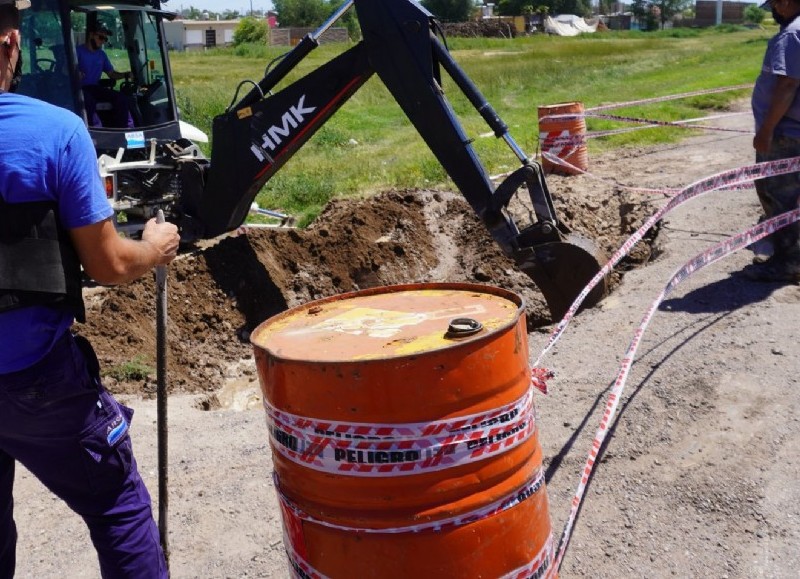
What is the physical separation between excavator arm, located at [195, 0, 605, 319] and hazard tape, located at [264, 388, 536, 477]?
3675 millimetres

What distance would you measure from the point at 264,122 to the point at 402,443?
18.4ft

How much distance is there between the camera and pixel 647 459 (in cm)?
461

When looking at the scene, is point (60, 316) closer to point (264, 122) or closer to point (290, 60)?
point (290, 60)

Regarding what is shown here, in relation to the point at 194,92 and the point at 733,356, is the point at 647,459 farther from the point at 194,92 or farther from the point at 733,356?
the point at 194,92

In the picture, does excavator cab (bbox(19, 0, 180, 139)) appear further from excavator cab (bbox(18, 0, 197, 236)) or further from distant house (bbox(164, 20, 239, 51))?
distant house (bbox(164, 20, 239, 51))

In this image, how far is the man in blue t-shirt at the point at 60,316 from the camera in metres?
2.85

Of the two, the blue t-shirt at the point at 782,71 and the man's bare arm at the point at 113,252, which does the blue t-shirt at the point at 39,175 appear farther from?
the blue t-shirt at the point at 782,71

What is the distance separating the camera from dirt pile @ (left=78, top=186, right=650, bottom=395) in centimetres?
779

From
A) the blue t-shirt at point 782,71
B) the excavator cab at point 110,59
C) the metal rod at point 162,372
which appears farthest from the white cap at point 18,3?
the excavator cab at point 110,59

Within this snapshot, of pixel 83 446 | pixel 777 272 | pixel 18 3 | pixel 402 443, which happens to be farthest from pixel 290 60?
pixel 402 443

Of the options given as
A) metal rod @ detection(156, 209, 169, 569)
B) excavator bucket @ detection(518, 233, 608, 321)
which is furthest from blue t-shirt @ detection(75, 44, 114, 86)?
metal rod @ detection(156, 209, 169, 569)

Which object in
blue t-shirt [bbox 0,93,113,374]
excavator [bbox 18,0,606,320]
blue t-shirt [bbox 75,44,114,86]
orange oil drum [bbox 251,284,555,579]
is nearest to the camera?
orange oil drum [bbox 251,284,555,579]

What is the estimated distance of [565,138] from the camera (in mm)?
11742

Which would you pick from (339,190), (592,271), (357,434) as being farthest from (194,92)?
(357,434)
